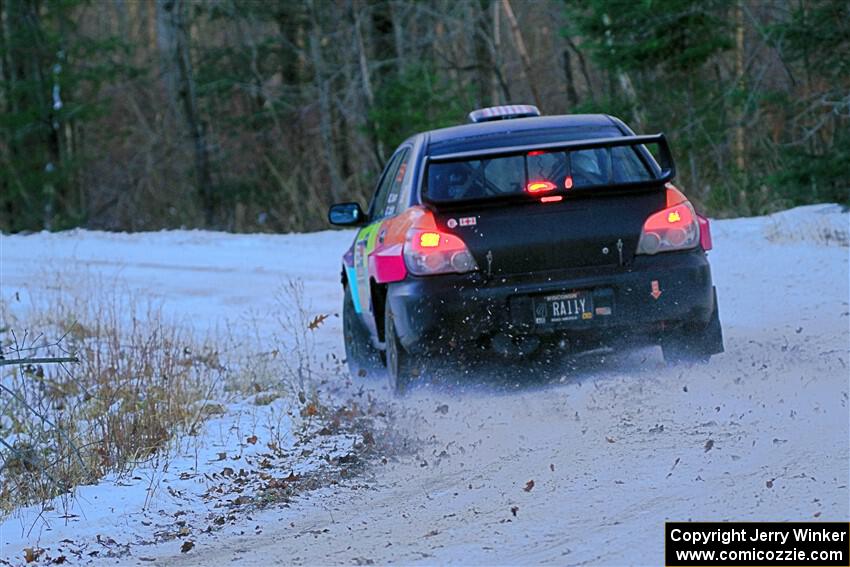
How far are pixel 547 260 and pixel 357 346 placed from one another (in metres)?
2.47

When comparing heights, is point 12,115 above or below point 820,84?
above

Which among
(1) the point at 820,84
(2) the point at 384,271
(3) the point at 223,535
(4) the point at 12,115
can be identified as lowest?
(3) the point at 223,535

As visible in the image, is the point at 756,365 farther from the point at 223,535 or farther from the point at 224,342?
the point at 224,342

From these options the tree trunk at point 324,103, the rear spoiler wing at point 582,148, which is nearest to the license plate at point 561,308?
the rear spoiler wing at point 582,148

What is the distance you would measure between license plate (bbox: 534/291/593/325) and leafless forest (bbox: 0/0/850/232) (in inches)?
458

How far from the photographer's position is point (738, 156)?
2302 centimetres

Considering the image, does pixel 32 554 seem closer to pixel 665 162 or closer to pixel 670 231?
pixel 670 231

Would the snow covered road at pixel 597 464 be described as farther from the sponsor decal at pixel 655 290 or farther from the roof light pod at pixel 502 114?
the roof light pod at pixel 502 114

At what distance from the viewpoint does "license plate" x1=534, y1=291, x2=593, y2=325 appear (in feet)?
24.5

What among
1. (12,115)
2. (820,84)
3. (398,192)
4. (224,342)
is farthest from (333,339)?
(12,115)

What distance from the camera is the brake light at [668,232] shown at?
757 centimetres

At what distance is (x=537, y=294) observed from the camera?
294 inches

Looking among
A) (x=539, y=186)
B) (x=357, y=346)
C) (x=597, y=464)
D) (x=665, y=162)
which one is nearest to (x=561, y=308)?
(x=539, y=186)

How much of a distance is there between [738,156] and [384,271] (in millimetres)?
16326
